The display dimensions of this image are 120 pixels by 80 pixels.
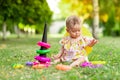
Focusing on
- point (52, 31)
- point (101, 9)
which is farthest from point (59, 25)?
point (101, 9)

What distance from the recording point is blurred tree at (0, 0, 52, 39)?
20.1 m

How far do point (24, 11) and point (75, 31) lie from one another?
39.5 ft

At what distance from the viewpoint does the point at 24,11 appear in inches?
808

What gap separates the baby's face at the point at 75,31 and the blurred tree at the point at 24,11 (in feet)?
37.7

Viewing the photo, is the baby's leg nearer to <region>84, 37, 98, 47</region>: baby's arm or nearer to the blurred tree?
<region>84, 37, 98, 47</region>: baby's arm

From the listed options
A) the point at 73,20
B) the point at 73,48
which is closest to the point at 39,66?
the point at 73,48

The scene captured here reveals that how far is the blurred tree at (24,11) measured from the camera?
20062 mm

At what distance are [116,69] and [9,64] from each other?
8.72 feet

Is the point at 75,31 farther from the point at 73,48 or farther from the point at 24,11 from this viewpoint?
the point at 24,11

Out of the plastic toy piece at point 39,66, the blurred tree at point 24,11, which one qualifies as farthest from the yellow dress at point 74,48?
Answer: the blurred tree at point 24,11

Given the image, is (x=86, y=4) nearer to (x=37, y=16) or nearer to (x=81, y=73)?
(x=37, y=16)

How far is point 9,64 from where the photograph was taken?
30.2 ft

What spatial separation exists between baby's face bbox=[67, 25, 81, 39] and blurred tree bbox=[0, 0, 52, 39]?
11.5 metres

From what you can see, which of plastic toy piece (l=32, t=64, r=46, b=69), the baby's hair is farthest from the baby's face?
plastic toy piece (l=32, t=64, r=46, b=69)
